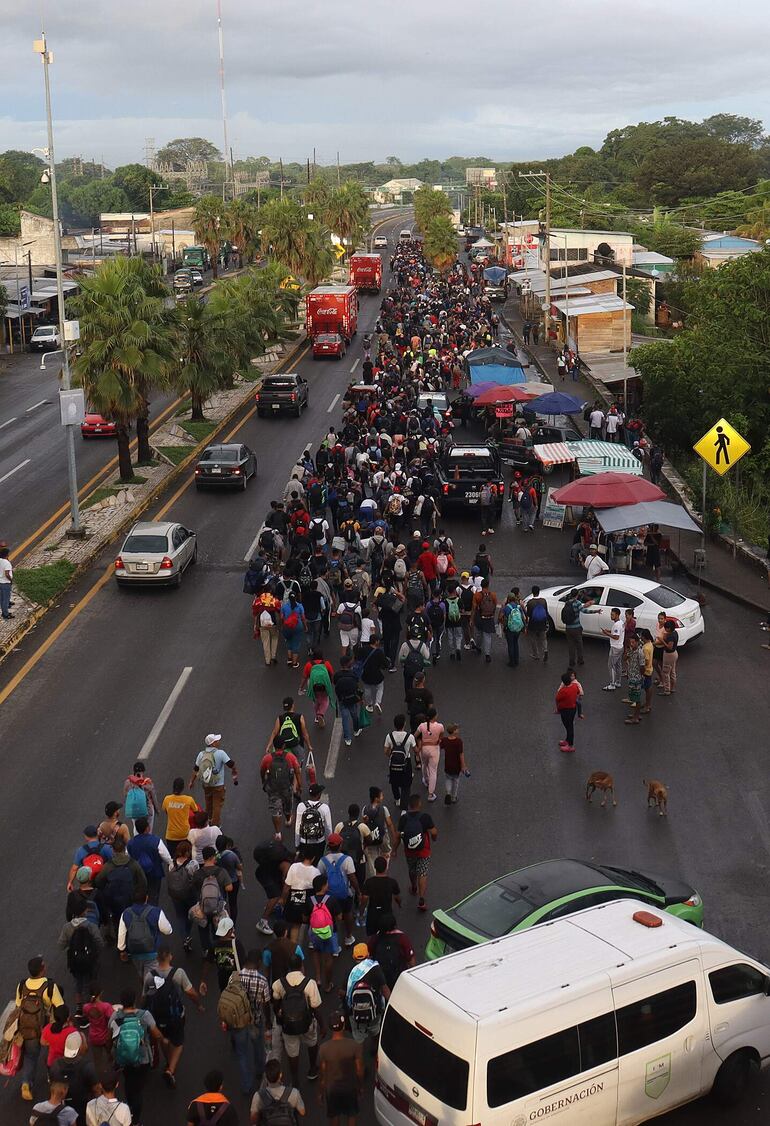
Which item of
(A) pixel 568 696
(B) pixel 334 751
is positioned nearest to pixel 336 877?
(B) pixel 334 751

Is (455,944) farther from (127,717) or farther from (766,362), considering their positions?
(766,362)

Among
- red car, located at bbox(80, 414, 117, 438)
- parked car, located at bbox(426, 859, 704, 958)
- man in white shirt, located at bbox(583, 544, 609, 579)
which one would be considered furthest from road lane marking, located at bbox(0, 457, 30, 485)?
parked car, located at bbox(426, 859, 704, 958)

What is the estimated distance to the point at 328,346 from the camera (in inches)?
2295

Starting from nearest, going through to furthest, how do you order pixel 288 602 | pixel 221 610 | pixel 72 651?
pixel 288 602 < pixel 72 651 < pixel 221 610

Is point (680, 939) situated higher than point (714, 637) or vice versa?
point (680, 939)

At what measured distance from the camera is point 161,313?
3359 centimetres

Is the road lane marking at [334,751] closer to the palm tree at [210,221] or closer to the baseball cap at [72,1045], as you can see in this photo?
the baseball cap at [72,1045]

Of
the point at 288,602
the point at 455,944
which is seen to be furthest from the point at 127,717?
the point at 455,944

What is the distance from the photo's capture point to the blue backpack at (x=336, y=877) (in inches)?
495

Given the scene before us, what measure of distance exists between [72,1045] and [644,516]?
17800mm

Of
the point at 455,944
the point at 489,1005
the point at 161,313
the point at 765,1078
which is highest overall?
the point at 161,313

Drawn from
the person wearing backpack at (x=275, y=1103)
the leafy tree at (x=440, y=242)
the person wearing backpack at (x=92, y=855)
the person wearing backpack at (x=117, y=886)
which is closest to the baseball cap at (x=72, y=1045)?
the person wearing backpack at (x=275, y=1103)

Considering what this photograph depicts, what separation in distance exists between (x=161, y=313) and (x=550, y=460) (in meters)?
11.0

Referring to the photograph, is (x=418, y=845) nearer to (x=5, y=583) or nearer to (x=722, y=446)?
(x=5, y=583)
